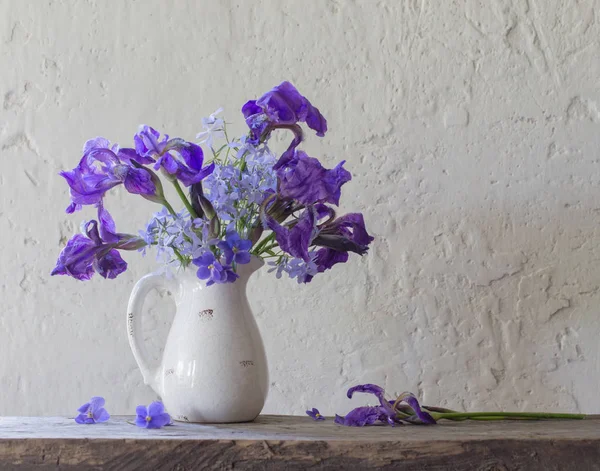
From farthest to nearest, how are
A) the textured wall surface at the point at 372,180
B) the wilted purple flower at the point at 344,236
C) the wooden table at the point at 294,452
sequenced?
the textured wall surface at the point at 372,180
the wilted purple flower at the point at 344,236
the wooden table at the point at 294,452

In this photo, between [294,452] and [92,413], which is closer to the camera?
[294,452]

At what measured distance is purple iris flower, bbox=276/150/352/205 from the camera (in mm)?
840

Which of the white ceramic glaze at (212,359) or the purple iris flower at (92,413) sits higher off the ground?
the white ceramic glaze at (212,359)

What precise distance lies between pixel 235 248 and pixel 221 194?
0.07 m

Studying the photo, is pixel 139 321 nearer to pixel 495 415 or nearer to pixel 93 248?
pixel 93 248

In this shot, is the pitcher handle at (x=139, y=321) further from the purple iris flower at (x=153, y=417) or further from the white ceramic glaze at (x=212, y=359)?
the purple iris flower at (x=153, y=417)

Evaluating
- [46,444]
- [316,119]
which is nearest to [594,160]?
[316,119]

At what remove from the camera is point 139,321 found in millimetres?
955

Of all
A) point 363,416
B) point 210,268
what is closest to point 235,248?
point 210,268

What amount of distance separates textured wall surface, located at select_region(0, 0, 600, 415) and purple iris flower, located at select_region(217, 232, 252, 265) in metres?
0.34

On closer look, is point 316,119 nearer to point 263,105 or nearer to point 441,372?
point 263,105

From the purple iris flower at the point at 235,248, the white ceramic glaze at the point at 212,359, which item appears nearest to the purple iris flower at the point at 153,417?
the white ceramic glaze at the point at 212,359

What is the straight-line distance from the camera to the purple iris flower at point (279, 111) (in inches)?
33.4

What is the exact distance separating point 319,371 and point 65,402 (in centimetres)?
41
